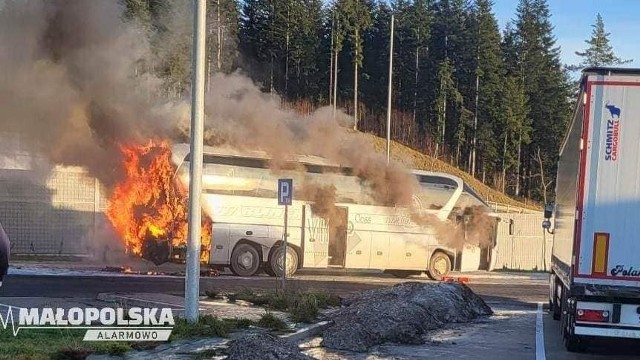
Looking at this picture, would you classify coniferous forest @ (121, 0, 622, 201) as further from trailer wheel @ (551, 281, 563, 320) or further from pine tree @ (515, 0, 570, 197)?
trailer wheel @ (551, 281, 563, 320)

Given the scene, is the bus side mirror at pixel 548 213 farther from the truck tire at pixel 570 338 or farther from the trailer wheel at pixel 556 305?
the truck tire at pixel 570 338

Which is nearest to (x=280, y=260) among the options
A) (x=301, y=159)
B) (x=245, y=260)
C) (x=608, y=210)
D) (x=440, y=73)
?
(x=245, y=260)

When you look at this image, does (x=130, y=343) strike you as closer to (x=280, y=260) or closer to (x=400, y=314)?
(x=400, y=314)

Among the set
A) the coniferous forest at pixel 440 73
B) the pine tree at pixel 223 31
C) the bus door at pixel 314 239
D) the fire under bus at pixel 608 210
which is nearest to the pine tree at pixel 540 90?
the coniferous forest at pixel 440 73

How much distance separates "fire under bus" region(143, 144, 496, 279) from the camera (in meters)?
22.5

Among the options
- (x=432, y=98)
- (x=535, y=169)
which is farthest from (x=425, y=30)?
(x=535, y=169)

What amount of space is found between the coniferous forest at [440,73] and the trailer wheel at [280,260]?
34.3 m

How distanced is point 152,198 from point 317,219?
5544mm

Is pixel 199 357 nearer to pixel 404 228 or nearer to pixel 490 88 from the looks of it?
pixel 404 228

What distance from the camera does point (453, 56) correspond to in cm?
7156

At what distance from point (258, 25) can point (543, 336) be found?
53.0 m

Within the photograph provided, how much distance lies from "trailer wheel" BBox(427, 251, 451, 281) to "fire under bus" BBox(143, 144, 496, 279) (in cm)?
3

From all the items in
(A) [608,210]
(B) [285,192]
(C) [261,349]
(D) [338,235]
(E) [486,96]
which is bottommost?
(D) [338,235]

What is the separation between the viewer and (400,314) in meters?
12.2
